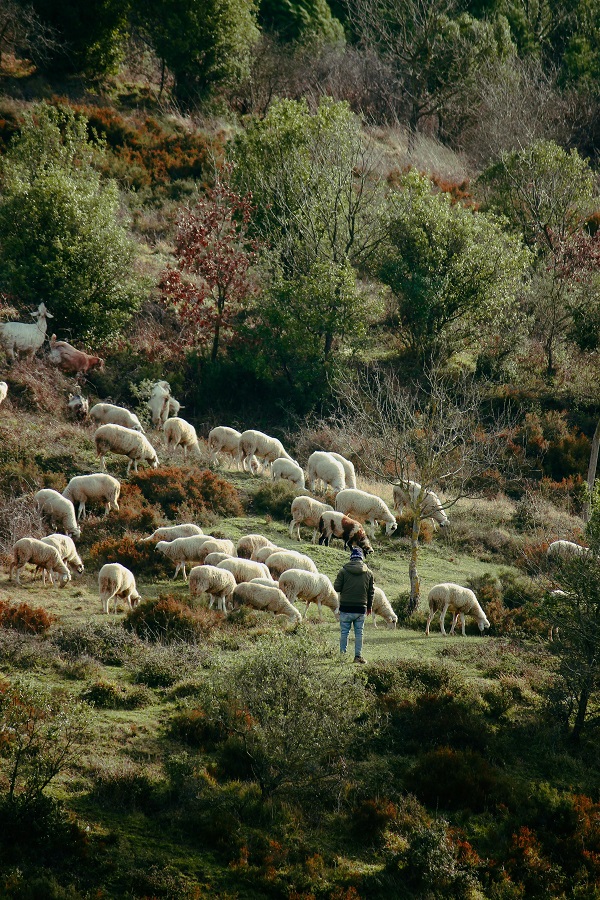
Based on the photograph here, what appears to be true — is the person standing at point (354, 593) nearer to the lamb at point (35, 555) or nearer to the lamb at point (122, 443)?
the lamb at point (35, 555)

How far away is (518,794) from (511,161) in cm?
3905

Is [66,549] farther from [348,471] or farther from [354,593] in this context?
[348,471]

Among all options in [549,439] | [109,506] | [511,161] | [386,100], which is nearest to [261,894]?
[109,506]

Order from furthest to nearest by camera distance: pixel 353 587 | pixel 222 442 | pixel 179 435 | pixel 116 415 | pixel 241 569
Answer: pixel 222 442 < pixel 179 435 < pixel 116 415 < pixel 241 569 < pixel 353 587

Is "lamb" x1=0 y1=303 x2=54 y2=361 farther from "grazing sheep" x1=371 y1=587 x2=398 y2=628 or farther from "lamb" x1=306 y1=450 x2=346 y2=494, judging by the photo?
"grazing sheep" x1=371 y1=587 x2=398 y2=628

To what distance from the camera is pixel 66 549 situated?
61.4 feet

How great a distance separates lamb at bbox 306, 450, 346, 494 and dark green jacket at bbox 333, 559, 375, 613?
10203mm

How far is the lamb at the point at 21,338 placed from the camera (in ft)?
95.9

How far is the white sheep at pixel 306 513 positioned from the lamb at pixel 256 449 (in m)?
3.91

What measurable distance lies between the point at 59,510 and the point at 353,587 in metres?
7.84

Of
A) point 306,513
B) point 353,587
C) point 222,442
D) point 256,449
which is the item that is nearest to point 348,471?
point 256,449

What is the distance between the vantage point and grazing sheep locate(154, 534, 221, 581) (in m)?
19.5

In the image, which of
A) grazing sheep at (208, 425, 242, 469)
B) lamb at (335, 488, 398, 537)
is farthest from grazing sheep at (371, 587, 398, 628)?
grazing sheep at (208, 425, 242, 469)

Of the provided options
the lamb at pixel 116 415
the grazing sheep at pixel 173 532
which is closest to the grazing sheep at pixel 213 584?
the grazing sheep at pixel 173 532
